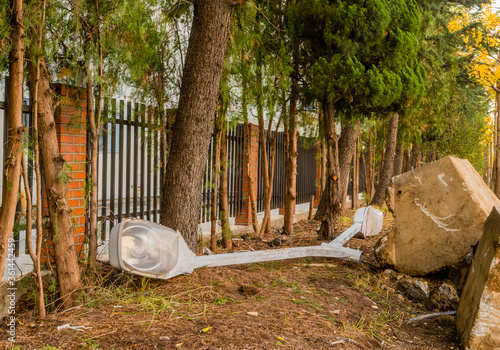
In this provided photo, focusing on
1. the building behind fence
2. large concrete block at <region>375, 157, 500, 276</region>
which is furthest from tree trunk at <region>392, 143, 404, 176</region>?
large concrete block at <region>375, 157, 500, 276</region>

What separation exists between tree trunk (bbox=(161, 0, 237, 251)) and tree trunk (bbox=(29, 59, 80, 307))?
107cm

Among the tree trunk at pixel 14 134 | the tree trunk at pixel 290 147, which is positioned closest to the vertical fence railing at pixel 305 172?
the tree trunk at pixel 290 147

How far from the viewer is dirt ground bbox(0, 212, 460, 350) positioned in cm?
274

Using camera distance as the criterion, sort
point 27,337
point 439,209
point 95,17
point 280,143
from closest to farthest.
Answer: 1. point 27,337
2. point 95,17
3. point 439,209
4. point 280,143

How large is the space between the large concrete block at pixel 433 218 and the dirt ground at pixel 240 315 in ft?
0.87

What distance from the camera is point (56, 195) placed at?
3293mm

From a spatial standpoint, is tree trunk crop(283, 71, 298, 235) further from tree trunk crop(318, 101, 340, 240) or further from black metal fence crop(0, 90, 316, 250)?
black metal fence crop(0, 90, 316, 250)

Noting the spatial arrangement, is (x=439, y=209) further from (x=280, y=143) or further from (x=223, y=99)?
(x=280, y=143)

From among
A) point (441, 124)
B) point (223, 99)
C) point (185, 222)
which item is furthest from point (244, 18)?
point (441, 124)

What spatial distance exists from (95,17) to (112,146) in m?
2.05

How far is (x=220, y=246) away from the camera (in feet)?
20.1

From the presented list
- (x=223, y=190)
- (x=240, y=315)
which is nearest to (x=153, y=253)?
(x=240, y=315)

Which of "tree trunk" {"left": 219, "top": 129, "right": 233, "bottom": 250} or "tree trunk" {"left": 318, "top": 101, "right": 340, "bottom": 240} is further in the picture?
"tree trunk" {"left": 318, "top": 101, "right": 340, "bottom": 240}

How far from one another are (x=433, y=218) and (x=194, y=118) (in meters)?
2.91
